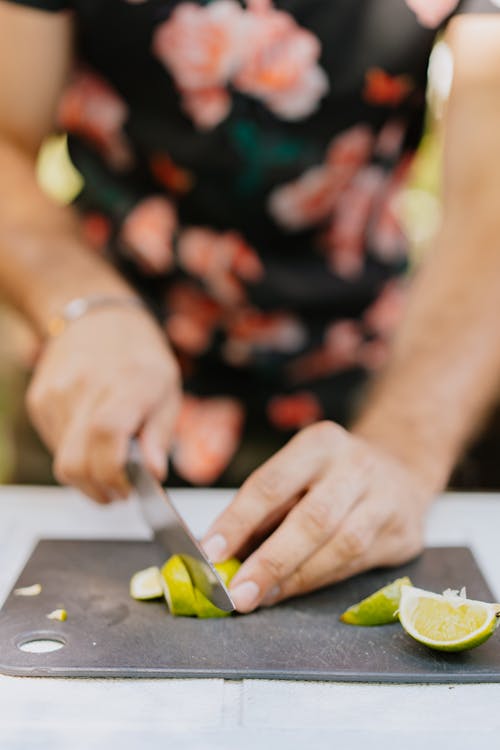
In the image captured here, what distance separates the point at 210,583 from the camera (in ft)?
4.32

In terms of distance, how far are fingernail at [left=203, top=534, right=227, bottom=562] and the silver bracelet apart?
1.61 feet

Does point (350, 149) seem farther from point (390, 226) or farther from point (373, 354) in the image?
point (373, 354)

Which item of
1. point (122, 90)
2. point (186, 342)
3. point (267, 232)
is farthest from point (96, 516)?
point (122, 90)

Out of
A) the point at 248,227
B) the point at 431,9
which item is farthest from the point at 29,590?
the point at 431,9

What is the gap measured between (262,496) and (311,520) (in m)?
0.07

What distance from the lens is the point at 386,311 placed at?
2029 mm

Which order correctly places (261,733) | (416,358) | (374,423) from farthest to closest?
1. (416,358)
2. (374,423)
3. (261,733)

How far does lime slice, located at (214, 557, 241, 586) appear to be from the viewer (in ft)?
4.43

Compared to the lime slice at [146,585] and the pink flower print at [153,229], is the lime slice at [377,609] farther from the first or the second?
the pink flower print at [153,229]

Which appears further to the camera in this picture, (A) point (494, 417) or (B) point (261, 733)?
(A) point (494, 417)

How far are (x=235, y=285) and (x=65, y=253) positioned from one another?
0.30 meters

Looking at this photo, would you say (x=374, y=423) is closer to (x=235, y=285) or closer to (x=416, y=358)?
(x=416, y=358)

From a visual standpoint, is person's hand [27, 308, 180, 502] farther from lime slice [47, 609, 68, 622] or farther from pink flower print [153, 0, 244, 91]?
pink flower print [153, 0, 244, 91]

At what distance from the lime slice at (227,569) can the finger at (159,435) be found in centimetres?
22
